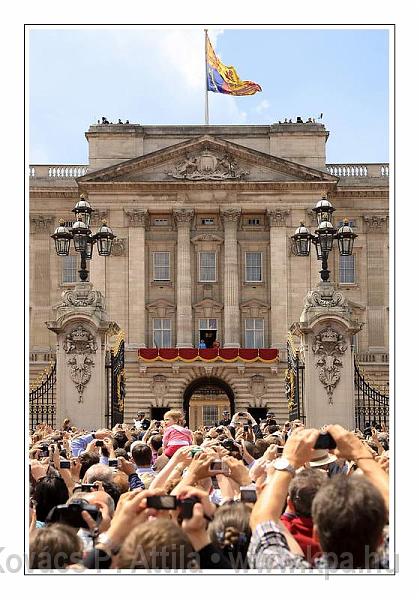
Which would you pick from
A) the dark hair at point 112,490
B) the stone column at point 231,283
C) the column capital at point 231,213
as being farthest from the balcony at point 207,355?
the dark hair at point 112,490

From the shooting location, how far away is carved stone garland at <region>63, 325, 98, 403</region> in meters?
24.0

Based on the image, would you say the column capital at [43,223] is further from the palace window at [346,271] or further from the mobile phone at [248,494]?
the mobile phone at [248,494]

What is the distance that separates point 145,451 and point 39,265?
161 ft

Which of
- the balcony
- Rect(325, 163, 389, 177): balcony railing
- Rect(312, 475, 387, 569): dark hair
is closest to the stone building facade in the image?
Rect(325, 163, 389, 177): balcony railing

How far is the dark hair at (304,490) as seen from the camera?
6578 mm

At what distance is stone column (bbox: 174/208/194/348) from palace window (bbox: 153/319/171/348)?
839mm

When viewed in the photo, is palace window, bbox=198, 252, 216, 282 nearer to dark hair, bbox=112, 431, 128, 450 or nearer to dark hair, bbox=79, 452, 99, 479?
dark hair, bbox=112, 431, 128, 450

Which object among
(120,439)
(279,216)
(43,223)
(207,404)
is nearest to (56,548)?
(120,439)

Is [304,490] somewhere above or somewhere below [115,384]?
above

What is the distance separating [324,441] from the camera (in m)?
5.95

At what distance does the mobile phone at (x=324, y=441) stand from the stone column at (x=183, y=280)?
50.6m

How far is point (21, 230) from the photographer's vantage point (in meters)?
6.88

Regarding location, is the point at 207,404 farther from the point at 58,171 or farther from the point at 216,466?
the point at 216,466

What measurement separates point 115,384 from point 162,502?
2073 cm
